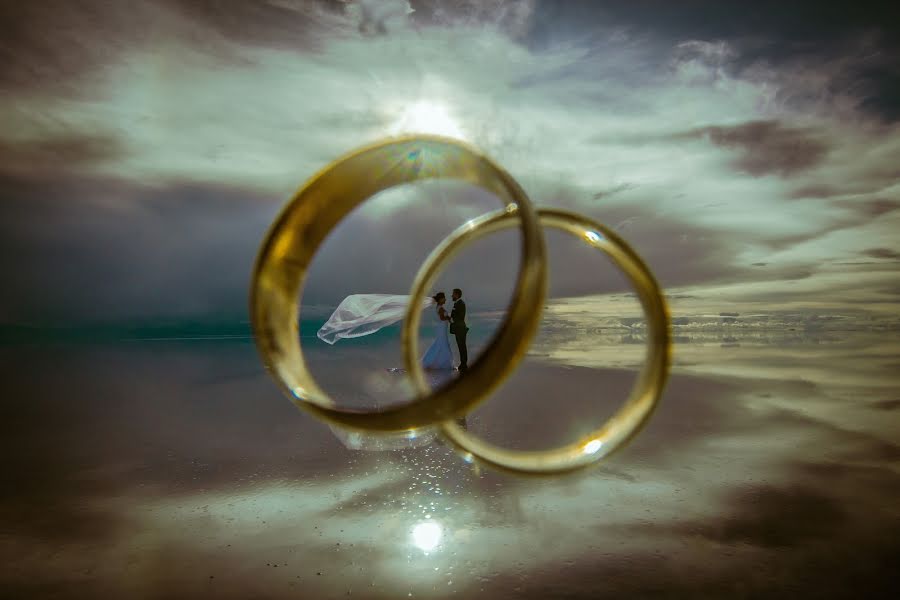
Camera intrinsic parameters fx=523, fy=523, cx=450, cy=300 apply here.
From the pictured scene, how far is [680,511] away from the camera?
27.5 feet

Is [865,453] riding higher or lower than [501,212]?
lower

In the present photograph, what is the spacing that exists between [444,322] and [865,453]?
33.2 feet

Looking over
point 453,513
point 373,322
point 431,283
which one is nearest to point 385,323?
point 373,322

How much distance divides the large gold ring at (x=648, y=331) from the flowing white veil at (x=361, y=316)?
7962 mm

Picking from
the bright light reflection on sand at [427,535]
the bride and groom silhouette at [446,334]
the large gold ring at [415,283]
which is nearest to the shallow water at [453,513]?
the bright light reflection on sand at [427,535]

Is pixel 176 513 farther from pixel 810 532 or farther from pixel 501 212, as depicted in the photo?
pixel 810 532

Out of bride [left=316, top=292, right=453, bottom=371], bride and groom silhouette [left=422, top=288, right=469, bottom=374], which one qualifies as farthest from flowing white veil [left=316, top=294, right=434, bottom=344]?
bride and groom silhouette [left=422, top=288, right=469, bottom=374]

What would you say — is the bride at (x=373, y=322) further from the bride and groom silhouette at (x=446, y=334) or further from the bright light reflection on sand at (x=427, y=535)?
the bright light reflection on sand at (x=427, y=535)

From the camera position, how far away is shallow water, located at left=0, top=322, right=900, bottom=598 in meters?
6.58

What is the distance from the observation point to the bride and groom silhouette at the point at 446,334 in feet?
38.7

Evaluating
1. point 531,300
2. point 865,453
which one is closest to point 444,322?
point 531,300

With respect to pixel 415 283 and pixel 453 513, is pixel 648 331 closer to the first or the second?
pixel 415 283

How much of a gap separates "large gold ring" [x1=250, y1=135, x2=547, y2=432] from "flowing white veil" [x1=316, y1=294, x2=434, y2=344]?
8063 mm

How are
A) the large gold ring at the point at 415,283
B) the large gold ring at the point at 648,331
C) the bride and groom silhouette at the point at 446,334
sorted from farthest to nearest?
the bride and groom silhouette at the point at 446,334 < the large gold ring at the point at 648,331 < the large gold ring at the point at 415,283
